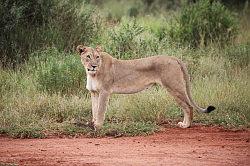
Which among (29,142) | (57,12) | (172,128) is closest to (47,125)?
(29,142)

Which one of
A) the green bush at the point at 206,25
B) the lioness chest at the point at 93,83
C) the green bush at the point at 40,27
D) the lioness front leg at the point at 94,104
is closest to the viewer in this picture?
the lioness chest at the point at 93,83

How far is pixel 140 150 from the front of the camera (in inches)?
307

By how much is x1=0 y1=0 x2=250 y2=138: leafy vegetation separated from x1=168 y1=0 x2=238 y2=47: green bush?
0.9 inches

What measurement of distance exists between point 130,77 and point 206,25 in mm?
6147

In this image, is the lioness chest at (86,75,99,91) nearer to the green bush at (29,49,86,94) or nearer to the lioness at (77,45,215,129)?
the lioness at (77,45,215,129)

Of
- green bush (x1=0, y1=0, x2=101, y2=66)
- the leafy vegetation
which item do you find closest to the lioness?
the leafy vegetation

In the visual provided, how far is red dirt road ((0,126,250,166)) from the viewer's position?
7211mm

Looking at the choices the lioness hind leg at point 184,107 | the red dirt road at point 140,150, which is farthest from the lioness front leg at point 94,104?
the lioness hind leg at point 184,107

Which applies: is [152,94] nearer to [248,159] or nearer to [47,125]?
[47,125]

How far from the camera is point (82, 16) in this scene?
47.6ft

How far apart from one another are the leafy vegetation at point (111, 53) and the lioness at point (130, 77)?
1.28 ft

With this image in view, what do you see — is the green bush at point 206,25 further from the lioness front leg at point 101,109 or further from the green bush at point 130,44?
the lioness front leg at point 101,109

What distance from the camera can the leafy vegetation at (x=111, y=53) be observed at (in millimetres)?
9648

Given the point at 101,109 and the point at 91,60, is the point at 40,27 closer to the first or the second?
the point at 91,60
